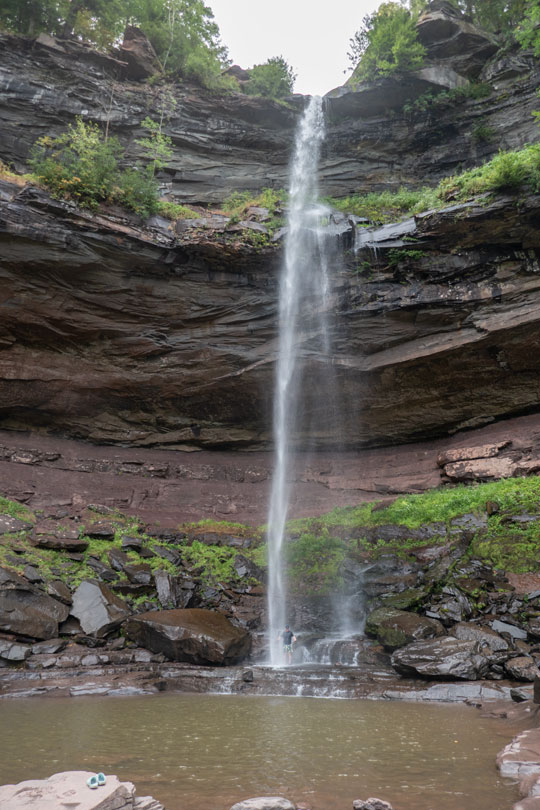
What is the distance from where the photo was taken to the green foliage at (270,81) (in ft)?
82.0

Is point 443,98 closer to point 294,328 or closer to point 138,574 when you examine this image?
point 294,328

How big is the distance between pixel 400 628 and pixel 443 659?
1457 mm

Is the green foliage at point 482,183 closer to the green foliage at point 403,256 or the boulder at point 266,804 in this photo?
the green foliage at point 403,256

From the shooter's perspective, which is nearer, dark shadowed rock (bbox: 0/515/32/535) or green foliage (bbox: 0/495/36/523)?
dark shadowed rock (bbox: 0/515/32/535)

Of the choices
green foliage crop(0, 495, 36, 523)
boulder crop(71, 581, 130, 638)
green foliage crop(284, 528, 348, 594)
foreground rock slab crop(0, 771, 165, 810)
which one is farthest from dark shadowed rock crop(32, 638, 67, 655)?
foreground rock slab crop(0, 771, 165, 810)

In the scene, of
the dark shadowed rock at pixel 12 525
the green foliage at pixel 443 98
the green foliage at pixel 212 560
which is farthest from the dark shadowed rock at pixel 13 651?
the green foliage at pixel 443 98

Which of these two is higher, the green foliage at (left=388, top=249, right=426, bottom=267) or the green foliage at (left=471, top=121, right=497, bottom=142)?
the green foliage at (left=471, top=121, right=497, bottom=142)

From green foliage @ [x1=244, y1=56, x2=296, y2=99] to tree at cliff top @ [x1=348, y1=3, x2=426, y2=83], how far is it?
387 centimetres

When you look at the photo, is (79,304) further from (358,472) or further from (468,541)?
(468,541)

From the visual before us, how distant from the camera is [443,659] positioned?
342 inches

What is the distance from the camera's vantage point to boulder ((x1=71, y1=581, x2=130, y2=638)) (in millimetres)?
10719

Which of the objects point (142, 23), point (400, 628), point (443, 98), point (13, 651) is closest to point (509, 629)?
point (400, 628)

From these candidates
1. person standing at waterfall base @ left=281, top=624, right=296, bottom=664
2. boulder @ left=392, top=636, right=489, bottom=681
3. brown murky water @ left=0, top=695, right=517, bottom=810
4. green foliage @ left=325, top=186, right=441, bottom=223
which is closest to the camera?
brown murky water @ left=0, top=695, right=517, bottom=810

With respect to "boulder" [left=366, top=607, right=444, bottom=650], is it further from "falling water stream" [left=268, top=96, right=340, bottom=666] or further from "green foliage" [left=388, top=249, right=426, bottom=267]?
"green foliage" [left=388, top=249, right=426, bottom=267]
